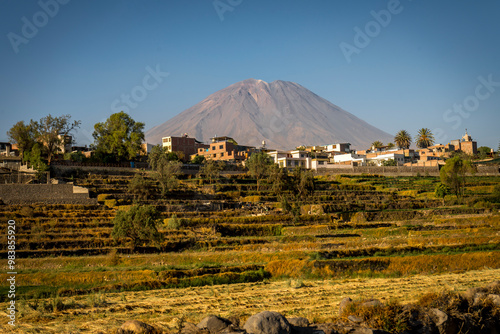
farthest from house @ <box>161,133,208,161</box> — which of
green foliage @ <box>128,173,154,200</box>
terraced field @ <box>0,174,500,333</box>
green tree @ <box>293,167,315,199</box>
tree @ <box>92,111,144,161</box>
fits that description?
green foliage @ <box>128,173,154,200</box>

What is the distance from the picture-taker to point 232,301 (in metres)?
14.9

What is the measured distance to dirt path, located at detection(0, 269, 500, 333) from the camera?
11.5m

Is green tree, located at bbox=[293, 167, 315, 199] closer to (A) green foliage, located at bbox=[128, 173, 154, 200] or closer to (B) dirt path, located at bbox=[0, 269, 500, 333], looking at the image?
(A) green foliage, located at bbox=[128, 173, 154, 200]

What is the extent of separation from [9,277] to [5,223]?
16393 mm

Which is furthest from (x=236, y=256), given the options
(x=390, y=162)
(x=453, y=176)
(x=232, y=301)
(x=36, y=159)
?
(x=390, y=162)

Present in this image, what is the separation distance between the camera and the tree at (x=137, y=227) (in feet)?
101

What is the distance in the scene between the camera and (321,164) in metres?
87.4

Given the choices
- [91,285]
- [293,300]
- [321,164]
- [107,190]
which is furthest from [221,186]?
[293,300]

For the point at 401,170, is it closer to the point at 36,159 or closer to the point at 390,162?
the point at 390,162

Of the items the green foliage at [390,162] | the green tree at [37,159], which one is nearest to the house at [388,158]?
the green foliage at [390,162]

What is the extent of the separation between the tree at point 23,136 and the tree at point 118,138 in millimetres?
9420

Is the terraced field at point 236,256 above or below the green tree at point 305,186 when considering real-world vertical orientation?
below

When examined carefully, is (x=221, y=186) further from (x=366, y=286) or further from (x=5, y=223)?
(x=366, y=286)

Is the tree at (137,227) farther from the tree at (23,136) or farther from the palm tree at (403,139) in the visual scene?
the palm tree at (403,139)
